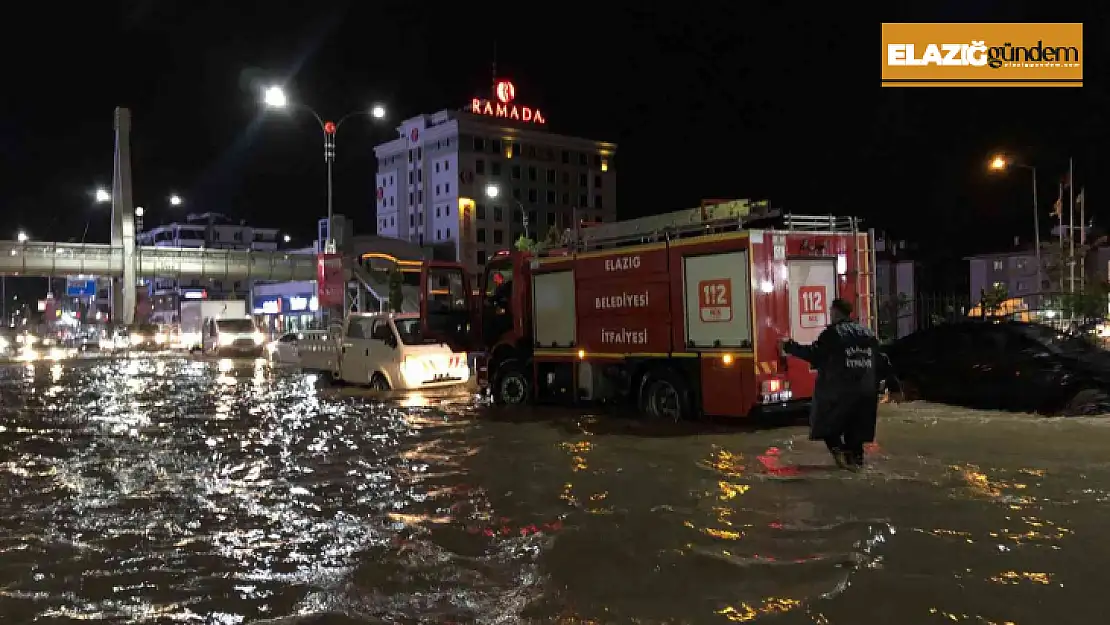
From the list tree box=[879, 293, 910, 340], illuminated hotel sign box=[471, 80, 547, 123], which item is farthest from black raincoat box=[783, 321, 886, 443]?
illuminated hotel sign box=[471, 80, 547, 123]

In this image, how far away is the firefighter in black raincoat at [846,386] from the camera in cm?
806

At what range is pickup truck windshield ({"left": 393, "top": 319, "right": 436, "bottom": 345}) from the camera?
16453 millimetres

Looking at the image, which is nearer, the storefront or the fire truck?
the fire truck

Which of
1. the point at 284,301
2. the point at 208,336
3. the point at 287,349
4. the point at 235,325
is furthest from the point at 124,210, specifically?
the point at 287,349

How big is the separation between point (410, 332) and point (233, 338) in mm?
24116

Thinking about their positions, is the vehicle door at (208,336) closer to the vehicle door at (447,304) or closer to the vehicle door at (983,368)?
the vehicle door at (447,304)

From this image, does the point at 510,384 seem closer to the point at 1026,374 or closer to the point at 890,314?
the point at 1026,374

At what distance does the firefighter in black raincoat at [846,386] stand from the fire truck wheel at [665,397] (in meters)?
3.15

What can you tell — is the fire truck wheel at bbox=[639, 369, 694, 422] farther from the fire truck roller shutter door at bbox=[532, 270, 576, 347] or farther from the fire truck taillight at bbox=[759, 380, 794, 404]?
the fire truck roller shutter door at bbox=[532, 270, 576, 347]

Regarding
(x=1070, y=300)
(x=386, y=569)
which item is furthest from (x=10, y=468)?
(x=1070, y=300)

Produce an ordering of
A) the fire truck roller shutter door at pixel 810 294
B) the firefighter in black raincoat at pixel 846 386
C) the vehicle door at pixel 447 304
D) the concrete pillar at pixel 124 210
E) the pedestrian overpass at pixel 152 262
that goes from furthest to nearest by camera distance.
A: the concrete pillar at pixel 124 210 → the pedestrian overpass at pixel 152 262 → the vehicle door at pixel 447 304 → the fire truck roller shutter door at pixel 810 294 → the firefighter in black raincoat at pixel 846 386

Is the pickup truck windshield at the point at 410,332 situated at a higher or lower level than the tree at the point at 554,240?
lower

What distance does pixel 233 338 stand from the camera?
124 ft

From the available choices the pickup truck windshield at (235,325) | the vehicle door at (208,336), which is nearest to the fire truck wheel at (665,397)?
the pickup truck windshield at (235,325)
